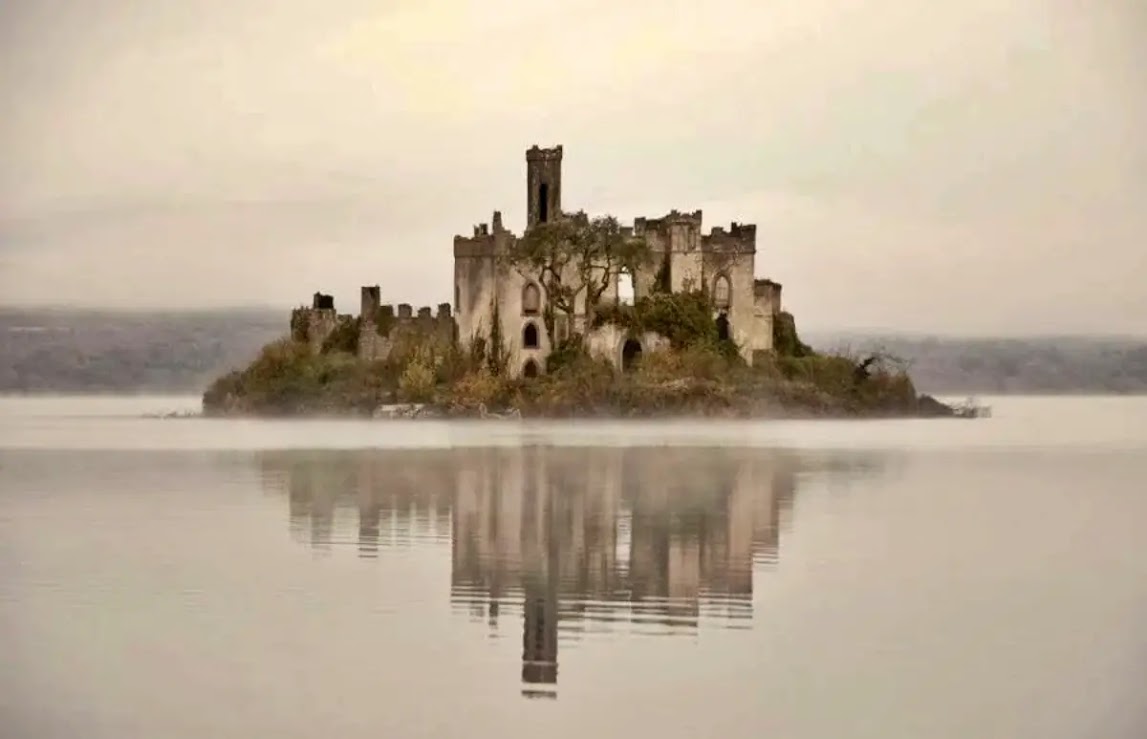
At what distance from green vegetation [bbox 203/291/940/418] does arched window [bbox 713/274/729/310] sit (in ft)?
1.69

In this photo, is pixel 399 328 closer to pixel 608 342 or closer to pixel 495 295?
pixel 495 295

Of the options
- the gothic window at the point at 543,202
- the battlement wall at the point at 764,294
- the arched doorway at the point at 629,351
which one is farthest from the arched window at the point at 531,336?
the battlement wall at the point at 764,294

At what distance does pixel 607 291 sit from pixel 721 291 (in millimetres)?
1463

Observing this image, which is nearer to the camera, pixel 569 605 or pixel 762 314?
pixel 569 605

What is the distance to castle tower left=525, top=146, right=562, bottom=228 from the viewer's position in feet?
83.0

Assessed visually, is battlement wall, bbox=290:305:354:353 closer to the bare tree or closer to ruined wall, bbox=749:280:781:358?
the bare tree

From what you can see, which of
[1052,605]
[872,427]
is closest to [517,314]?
[872,427]

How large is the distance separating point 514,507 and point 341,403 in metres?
13.9

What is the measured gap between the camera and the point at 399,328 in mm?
24938

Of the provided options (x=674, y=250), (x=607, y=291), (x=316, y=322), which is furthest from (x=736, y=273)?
(x=316, y=322)

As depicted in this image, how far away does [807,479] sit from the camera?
13.5 metres

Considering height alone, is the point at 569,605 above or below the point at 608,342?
below

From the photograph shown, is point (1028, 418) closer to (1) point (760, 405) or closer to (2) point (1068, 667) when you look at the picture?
(1) point (760, 405)

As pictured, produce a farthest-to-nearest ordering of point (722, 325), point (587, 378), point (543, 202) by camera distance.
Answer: point (543, 202) < point (722, 325) < point (587, 378)
